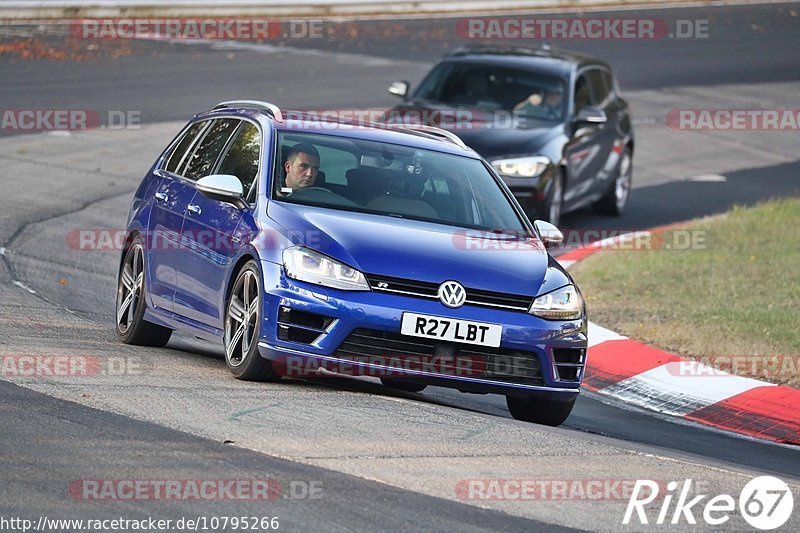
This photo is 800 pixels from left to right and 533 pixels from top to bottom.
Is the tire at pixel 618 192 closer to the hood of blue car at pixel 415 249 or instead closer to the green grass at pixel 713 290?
the green grass at pixel 713 290

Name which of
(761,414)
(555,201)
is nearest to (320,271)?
(761,414)

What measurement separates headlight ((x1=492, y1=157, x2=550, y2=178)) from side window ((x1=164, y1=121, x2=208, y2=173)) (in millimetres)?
5803

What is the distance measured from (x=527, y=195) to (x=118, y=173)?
522cm

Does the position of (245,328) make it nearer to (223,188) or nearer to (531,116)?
(223,188)

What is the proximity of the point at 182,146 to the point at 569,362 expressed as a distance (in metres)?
3.36

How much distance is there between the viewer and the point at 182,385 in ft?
27.9

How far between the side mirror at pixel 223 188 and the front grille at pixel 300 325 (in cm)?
106

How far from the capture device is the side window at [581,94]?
717 inches

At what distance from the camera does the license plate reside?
331 inches

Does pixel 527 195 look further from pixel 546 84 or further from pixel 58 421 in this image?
pixel 58 421

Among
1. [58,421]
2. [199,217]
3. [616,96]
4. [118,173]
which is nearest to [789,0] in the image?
[616,96]

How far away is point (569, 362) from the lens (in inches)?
351

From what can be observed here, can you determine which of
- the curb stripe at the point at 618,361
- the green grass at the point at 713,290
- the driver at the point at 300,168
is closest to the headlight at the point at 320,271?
the driver at the point at 300,168

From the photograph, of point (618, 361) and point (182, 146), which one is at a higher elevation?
point (182, 146)
